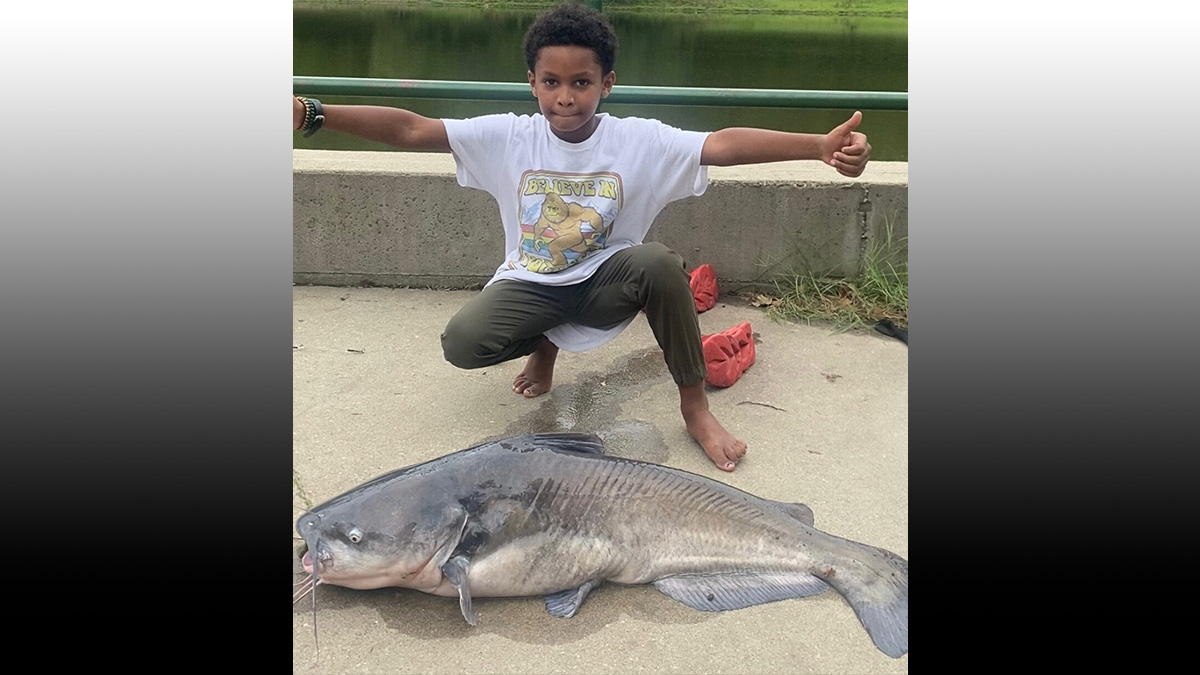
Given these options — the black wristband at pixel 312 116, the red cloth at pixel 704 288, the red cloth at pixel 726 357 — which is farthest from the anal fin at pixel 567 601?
the red cloth at pixel 704 288

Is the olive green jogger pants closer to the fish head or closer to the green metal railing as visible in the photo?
the fish head

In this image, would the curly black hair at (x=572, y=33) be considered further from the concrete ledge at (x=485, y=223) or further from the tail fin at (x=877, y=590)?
the tail fin at (x=877, y=590)

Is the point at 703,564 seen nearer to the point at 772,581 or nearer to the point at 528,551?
the point at 772,581

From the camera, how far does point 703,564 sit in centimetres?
218

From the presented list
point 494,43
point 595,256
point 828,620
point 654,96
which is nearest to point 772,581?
point 828,620

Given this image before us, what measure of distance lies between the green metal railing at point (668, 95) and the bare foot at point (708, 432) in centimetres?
147

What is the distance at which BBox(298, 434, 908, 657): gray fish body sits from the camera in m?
1.99

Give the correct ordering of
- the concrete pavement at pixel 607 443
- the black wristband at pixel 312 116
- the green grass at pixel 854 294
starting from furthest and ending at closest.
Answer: the green grass at pixel 854 294 → the black wristband at pixel 312 116 → the concrete pavement at pixel 607 443

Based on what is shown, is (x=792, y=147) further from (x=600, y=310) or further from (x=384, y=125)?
(x=384, y=125)

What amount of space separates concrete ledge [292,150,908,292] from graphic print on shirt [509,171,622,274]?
45.3 inches

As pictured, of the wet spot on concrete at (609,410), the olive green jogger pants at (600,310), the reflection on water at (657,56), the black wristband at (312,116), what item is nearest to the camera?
the black wristband at (312,116)

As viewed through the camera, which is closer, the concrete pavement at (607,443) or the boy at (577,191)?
the concrete pavement at (607,443)

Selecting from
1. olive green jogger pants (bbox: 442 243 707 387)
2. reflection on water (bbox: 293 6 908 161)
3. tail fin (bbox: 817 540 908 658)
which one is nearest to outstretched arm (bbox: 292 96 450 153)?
olive green jogger pants (bbox: 442 243 707 387)

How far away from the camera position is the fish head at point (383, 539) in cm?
198
